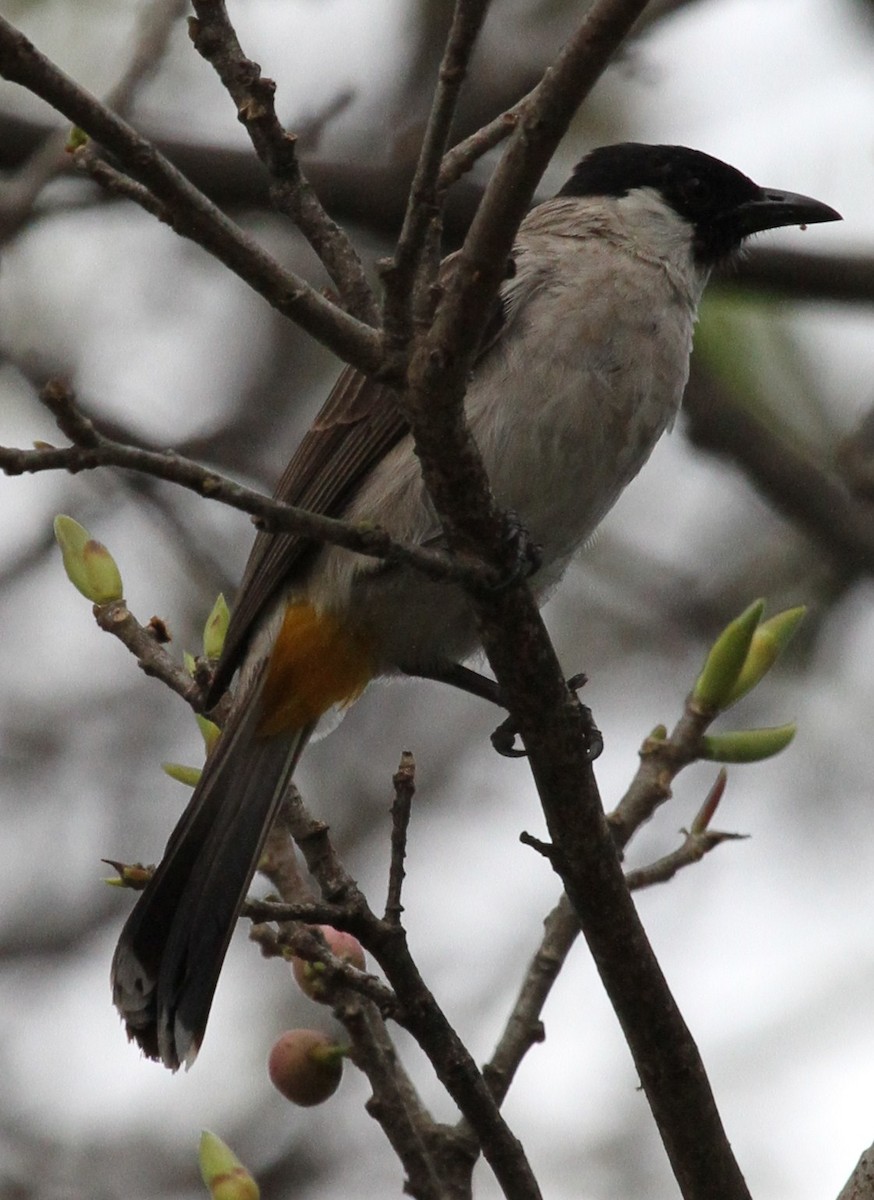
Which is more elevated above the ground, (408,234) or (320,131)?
(320,131)

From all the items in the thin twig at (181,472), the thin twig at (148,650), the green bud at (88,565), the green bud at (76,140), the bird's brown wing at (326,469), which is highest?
the bird's brown wing at (326,469)

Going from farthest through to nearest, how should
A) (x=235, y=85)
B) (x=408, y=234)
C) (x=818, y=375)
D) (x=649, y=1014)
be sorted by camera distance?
(x=818, y=375) → (x=649, y=1014) → (x=235, y=85) → (x=408, y=234)

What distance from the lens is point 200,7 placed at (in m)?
2.12

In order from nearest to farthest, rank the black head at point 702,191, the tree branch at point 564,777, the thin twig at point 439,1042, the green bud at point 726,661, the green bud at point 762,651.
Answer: the tree branch at point 564,777 < the thin twig at point 439,1042 < the green bud at point 726,661 < the green bud at point 762,651 < the black head at point 702,191

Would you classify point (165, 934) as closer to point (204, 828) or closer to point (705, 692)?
point (204, 828)

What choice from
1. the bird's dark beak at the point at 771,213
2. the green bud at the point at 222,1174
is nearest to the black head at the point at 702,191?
the bird's dark beak at the point at 771,213

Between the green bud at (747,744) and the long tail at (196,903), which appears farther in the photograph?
the long tail at (196,903)

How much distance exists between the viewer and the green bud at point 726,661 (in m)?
2.43

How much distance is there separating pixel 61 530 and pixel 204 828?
68cm

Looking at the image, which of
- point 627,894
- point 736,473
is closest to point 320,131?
point 736,473

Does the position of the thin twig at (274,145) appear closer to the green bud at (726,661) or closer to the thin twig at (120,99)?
the green bud at (726,661)

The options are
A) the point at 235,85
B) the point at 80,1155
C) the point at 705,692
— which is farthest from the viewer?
the point at 80,1155

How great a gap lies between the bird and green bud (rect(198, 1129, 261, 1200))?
0.69 metres

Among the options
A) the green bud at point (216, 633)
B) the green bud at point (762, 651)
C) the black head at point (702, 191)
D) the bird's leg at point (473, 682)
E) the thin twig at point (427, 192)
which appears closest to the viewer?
the thin twig at point (427, 192)
